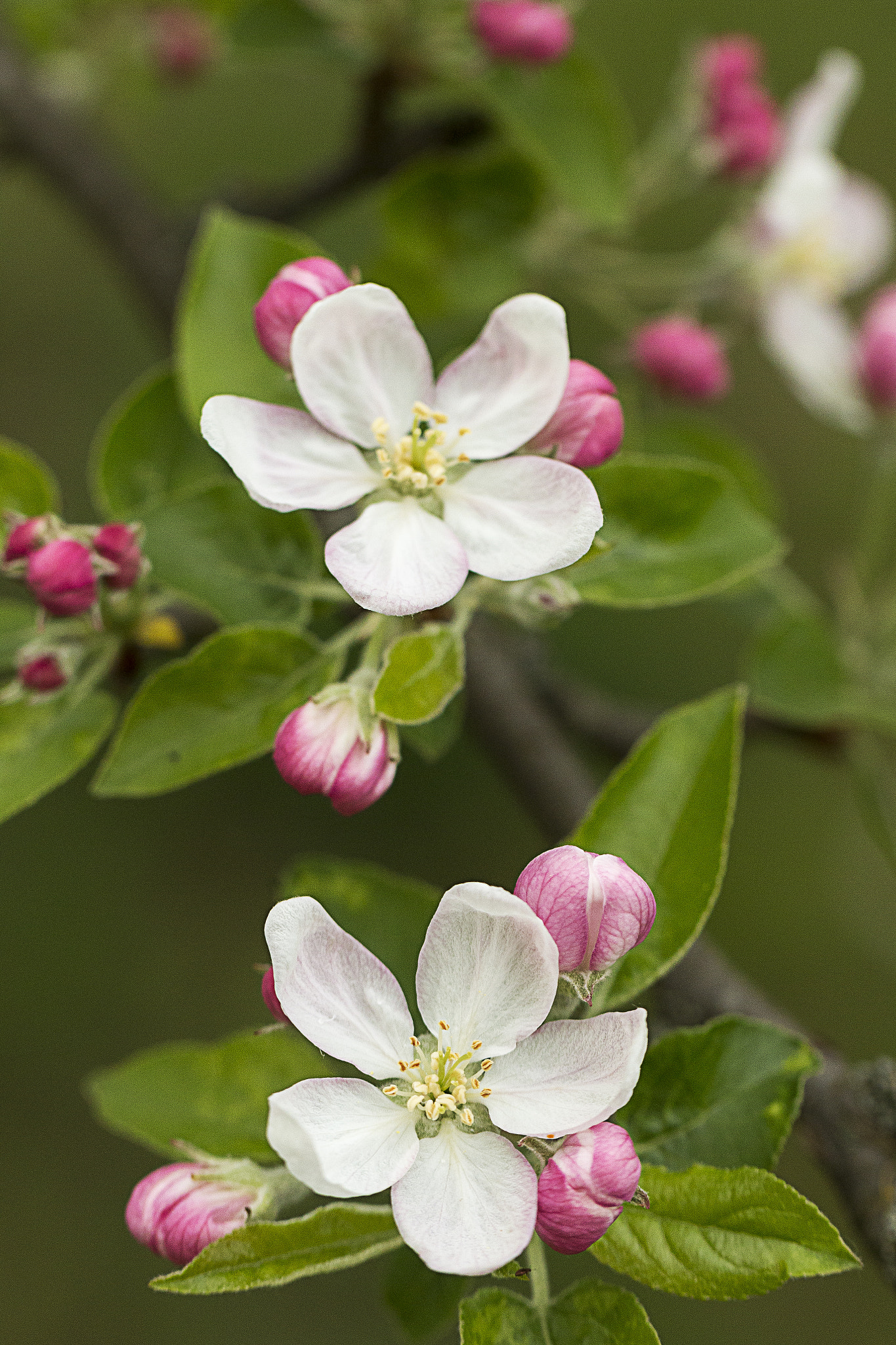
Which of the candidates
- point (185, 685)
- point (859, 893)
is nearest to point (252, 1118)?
point (185, 685)

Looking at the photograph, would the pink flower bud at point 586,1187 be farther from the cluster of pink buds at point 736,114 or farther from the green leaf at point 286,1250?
the cluster of pink buds at point 736,114

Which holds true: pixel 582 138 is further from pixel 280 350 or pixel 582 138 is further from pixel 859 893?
pixel 859 893

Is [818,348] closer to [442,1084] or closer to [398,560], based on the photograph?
[398,560]

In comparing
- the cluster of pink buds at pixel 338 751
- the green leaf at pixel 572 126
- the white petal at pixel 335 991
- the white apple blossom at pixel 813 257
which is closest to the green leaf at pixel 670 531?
the cluster of pink buds at pixel 338 751

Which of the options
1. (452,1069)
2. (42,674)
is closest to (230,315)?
(42,674)

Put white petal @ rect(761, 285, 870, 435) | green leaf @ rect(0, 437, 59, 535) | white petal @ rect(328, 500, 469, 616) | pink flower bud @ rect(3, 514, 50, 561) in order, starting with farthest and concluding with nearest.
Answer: white petal @ rect(761, 285, 870, 435)
green leaf @ rect(0, 437, 59, 535)
pink flower bud @ rect(3, 514, 50, 561)
white petal @ rect(328, 500, 469, 616)

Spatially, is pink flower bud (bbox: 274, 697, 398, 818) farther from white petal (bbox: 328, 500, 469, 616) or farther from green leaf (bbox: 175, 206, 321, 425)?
green leaf (bbox: 175, 206, 321, 425)

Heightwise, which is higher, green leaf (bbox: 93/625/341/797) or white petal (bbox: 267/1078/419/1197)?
green leaf (bbox: 93/625/341/797)

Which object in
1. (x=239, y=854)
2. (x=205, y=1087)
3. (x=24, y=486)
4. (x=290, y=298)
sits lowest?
(x=239, y=854)

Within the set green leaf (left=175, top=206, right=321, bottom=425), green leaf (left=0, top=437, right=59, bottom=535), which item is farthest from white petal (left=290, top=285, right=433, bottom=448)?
green leaf (left=0, top=437, right=59, bottom=535)
